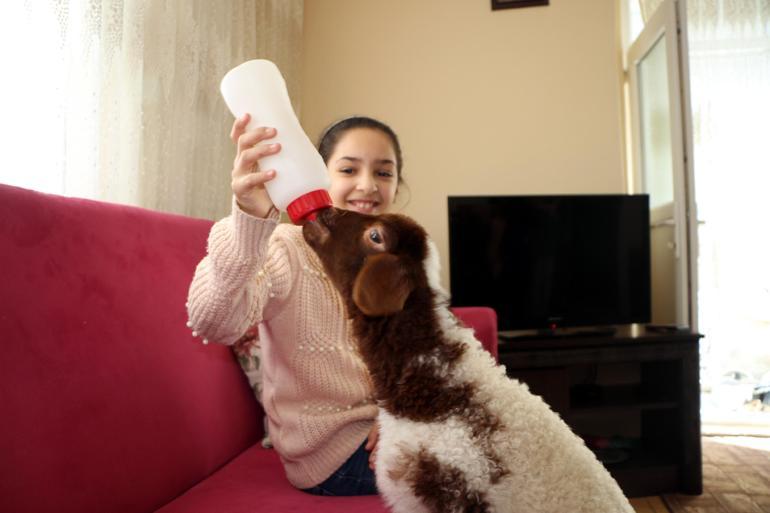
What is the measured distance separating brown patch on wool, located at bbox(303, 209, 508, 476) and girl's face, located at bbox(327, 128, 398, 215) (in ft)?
1.92

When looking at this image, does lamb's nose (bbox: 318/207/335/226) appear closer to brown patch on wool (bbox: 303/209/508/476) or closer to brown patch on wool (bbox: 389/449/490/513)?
brown patch on wool (bbox: 303/209/508/476)

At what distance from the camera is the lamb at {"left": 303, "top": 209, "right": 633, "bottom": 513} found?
1.00 m

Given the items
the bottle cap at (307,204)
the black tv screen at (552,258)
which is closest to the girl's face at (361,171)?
the bottle cap at (307,204)

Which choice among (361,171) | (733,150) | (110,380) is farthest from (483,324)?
(733,150)

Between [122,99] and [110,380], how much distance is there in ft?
3.65

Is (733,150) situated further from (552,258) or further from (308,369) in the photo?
(308,369)

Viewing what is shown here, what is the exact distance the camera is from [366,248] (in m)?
1.27

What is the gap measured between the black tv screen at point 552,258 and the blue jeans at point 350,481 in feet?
6.08

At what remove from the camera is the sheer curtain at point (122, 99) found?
1.57 meters

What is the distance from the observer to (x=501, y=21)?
3.89 metres

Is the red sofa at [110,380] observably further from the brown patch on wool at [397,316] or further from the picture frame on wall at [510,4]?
the picture frame on wall at [510,4]

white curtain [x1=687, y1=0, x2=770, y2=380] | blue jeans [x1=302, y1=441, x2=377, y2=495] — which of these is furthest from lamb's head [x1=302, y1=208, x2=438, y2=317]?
white curtain [x1=687, y1=0, x2=770, y2=380]

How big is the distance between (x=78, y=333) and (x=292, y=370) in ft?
1.66

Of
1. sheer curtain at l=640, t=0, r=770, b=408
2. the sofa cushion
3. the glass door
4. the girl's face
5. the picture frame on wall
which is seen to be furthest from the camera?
sheer curtain at l=640, t=0, r=770, b=408
